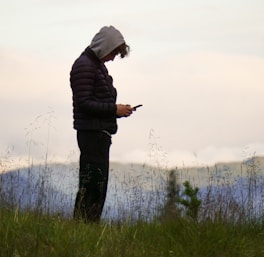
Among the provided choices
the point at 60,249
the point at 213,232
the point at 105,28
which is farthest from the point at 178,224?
the point at 105,28

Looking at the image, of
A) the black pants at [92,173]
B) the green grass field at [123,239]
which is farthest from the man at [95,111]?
the green grass field at [123,239]

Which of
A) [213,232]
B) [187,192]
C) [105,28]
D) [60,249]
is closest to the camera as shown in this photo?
[60,249]

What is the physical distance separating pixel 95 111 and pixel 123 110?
0.24 metres

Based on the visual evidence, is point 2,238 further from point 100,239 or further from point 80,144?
point 80,144

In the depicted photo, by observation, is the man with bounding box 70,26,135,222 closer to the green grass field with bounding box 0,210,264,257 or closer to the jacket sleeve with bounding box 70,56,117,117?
the jacket sleeve with bounding box 70,56,117,117

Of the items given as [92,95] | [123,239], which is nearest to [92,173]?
[92,95]

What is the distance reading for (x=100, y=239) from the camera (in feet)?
18.2

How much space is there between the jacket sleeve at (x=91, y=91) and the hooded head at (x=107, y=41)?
0.47 ft

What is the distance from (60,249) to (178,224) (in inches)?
39.4

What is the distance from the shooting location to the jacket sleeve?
634cm

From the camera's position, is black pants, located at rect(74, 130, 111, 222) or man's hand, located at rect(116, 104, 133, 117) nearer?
man's hand, located at rect(116, 104, 133, 117)

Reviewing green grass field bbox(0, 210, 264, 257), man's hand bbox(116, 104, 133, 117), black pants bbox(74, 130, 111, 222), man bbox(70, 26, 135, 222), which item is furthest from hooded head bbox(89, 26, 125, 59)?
green grass field bbox(0, 210, 264, 257)

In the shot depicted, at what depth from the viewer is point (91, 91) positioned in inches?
253

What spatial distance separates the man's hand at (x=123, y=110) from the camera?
6355 millimetres
